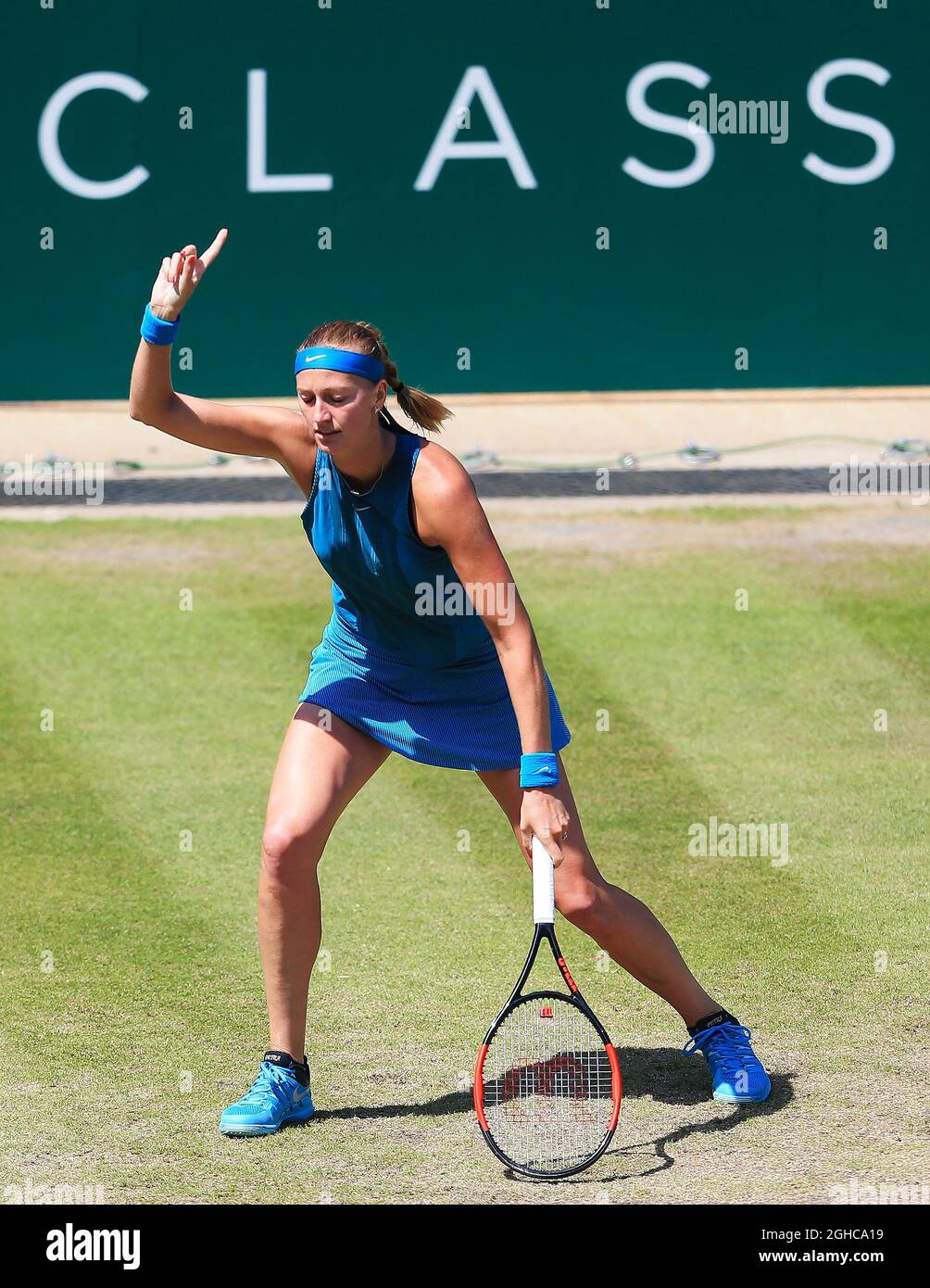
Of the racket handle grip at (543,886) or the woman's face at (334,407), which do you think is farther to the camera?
the woman's face at (334,407)

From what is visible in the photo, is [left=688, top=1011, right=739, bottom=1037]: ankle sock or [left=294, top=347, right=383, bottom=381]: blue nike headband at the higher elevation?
[left=294, top=347, right=383, bottom=381]: blue nike headband

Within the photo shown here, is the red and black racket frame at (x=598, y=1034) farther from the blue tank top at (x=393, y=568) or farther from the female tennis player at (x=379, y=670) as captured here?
the blue tank top at (x=393, y=568)

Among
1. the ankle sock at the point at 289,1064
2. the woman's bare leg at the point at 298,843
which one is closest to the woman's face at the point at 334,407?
the woman's bare leg at the point at 298,843

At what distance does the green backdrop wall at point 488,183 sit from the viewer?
1361 centimetres

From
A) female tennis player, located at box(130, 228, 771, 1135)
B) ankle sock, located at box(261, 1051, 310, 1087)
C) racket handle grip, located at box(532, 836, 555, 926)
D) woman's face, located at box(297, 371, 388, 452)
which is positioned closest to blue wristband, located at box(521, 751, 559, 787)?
female tennis player, located at box(130, 228, 771, 1135)

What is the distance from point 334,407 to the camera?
14.5 ft

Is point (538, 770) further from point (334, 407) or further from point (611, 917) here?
point (334, 407)

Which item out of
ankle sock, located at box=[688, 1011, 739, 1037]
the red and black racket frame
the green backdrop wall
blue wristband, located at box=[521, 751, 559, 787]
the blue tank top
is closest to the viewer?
the red and black racket frame

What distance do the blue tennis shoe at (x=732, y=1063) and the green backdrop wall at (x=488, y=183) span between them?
972 cm

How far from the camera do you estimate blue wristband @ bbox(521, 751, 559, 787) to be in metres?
4.36

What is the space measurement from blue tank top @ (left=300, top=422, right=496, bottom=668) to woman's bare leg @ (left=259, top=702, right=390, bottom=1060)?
276 millimetres

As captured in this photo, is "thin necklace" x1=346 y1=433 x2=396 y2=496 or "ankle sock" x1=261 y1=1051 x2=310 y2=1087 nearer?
"thin necklace" x1=346 y1=433 x2=396 y2=496

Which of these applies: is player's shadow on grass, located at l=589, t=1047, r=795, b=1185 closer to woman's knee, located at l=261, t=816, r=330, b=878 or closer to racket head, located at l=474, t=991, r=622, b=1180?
racket head, located at l=474, t=991, r=622, b=1180
